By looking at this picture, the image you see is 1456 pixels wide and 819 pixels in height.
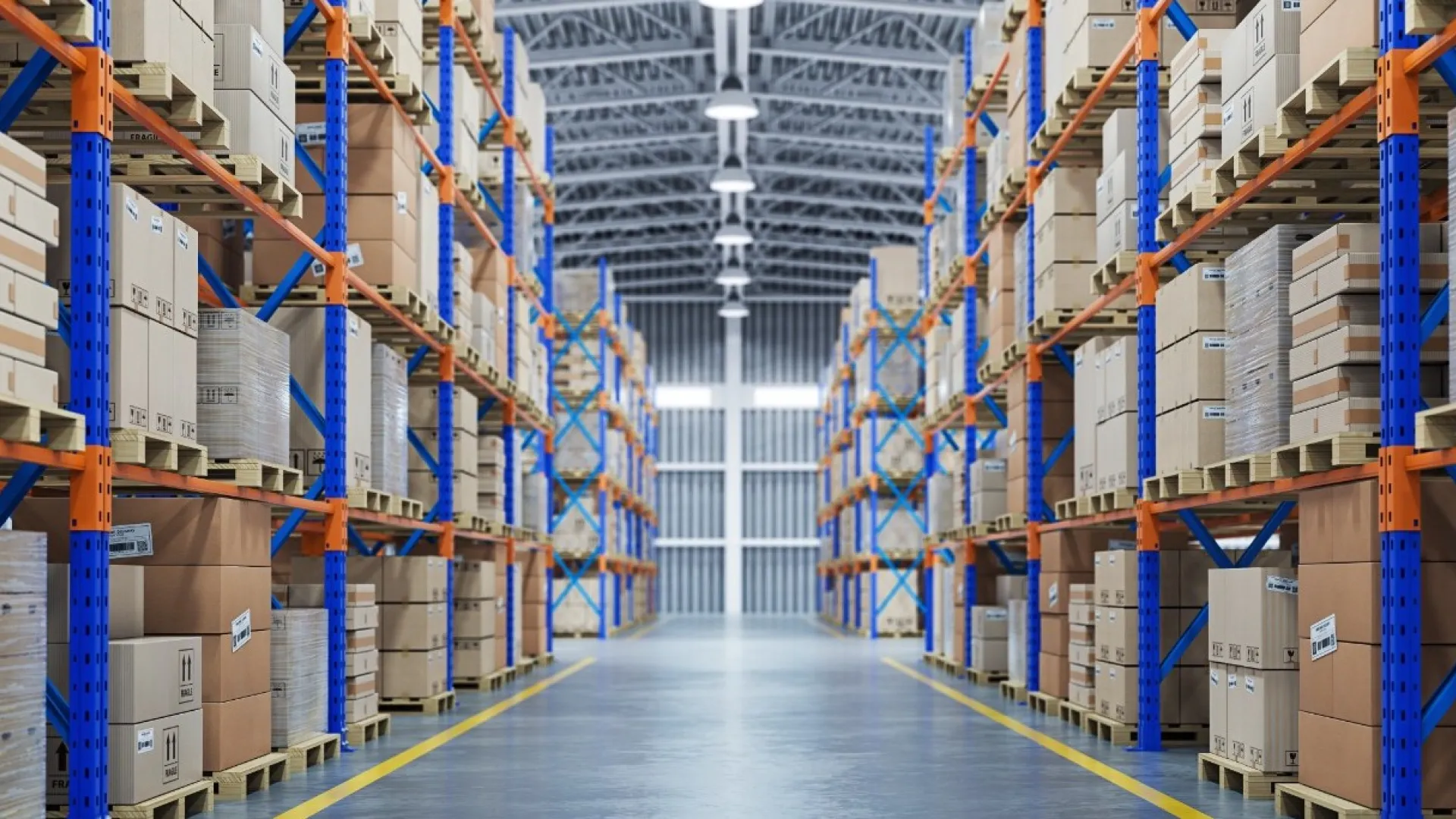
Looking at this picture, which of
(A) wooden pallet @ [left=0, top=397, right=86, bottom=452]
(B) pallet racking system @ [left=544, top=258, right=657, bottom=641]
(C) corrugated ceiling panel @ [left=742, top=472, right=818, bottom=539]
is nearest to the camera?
(A) wooden pallet @ [left=0, top=397, right=86, bottom=452]

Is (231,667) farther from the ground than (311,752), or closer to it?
farther from the ground

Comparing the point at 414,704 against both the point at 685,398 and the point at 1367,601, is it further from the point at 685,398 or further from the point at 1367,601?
the point at 685,398

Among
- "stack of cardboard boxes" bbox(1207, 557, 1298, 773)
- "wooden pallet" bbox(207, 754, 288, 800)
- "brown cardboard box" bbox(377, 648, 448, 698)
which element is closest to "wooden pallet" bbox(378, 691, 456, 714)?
"brown cardboard box" bbox(377, 648, 448, 698)

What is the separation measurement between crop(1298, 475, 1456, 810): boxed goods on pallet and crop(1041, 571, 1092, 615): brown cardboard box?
4.28 meters

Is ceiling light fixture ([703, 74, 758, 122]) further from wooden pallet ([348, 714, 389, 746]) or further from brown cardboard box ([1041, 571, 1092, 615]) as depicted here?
wooden pallet ([348, 714, 389, 746])

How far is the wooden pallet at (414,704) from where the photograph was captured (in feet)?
35.0

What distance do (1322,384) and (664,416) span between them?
3331cm

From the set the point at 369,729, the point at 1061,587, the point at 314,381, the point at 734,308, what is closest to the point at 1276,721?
the point at 1061,587

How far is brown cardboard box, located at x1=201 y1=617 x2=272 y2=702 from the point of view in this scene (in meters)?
6.60

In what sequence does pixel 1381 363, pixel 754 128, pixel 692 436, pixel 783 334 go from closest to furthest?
pixel 1381 363 → pixel 754 128 → pixel 692 436 → pixel 783 334

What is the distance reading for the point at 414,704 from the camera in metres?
10.8

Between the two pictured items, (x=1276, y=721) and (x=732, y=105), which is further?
(x=732, y=105)

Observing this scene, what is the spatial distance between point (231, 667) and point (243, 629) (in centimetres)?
21

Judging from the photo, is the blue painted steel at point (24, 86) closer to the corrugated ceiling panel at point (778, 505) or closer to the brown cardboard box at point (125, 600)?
the brown cardboard box at point (125, 600)
